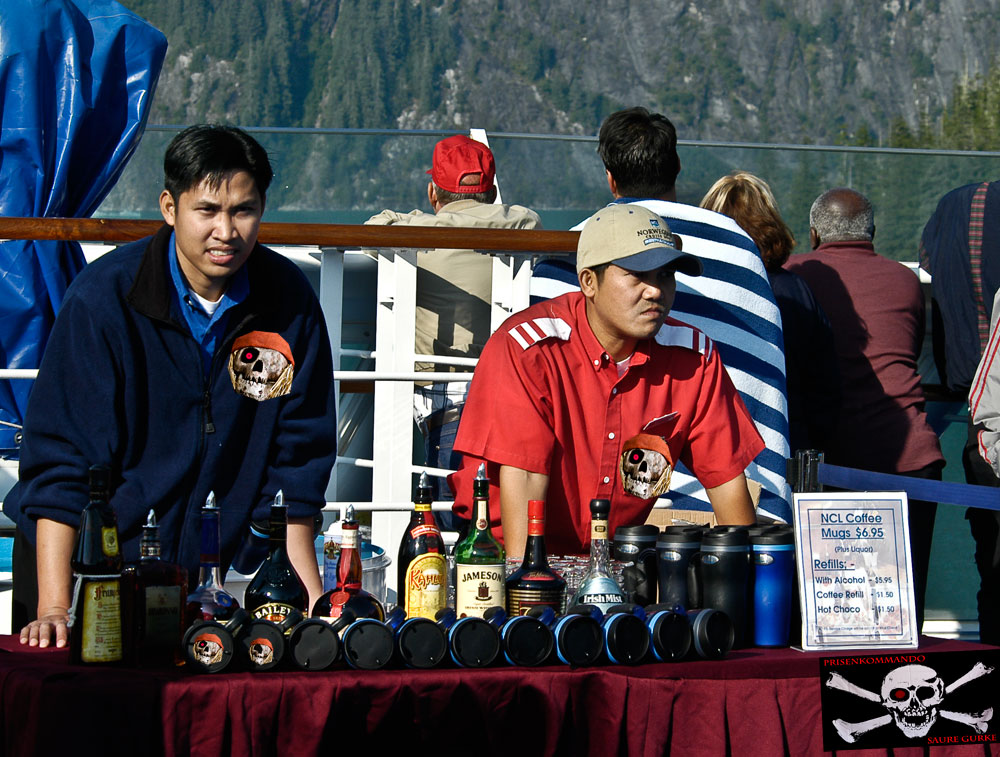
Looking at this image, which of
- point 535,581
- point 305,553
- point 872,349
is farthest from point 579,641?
point 872,349

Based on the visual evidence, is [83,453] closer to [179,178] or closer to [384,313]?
[179,178]

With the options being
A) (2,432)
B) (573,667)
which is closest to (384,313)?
(2,432)

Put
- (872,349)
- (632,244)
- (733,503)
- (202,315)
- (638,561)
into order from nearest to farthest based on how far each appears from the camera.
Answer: (638,561) → (202,315) → (632,244) → (733,503) → (872,349)

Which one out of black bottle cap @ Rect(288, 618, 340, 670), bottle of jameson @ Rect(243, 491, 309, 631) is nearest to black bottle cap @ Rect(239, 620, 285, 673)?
black bottle cap @ Rect(288, 618, 340, 670)

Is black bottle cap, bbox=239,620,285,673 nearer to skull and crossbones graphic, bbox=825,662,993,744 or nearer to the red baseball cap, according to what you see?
skull and crossbones graphic, bbox=825,662,993,744

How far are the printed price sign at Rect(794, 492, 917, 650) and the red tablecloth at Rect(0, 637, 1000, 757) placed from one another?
87mm

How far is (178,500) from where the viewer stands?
239cm

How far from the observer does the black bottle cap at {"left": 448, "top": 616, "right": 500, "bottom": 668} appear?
1.80 meters

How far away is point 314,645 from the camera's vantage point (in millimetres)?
1779

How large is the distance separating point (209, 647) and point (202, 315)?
2.72 ft

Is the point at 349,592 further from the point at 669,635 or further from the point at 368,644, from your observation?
the point at 669,635

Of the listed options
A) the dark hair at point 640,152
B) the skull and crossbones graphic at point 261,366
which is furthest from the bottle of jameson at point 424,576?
the dark hair at point 640,152

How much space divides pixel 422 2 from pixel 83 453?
78211 mm

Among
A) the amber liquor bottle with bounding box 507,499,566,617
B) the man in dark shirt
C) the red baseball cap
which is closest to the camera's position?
the amber liquor bottle with bounding box 507,499,566,617
